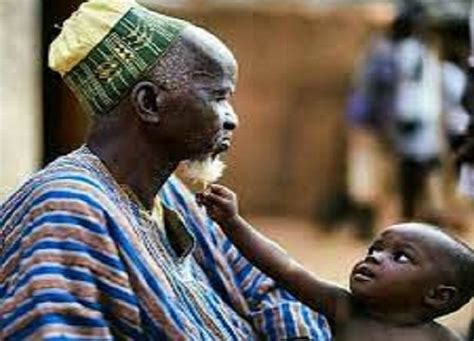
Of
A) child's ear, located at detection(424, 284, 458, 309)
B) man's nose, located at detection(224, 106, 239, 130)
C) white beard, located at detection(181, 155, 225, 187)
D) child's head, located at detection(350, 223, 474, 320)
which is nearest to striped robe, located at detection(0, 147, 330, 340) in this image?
white beard, located at detection(181, 155, 225, 187)

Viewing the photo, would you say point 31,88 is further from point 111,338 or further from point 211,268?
point 111,338

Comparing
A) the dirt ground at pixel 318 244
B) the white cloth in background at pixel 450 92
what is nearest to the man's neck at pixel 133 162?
the white cloth in background at pixel 450 92

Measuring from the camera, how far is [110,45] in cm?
412

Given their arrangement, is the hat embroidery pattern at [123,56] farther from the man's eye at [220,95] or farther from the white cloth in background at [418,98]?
the white cloth in background at [418,98]

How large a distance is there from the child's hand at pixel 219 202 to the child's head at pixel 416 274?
0.33 meters

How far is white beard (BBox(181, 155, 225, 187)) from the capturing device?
421cm

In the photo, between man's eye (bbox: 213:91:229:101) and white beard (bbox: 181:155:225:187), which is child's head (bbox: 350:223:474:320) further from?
man's eye (bbox: 213:91:229:101)

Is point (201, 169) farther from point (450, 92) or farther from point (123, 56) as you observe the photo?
point (450, 92)

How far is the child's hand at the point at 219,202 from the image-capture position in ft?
14.5

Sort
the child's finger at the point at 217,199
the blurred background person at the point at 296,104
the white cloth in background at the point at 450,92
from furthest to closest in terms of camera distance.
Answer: the blurred background person at the point at 296,104 < the white cloth in background at the point at 450,92 < the child's finger at the point at 217,199

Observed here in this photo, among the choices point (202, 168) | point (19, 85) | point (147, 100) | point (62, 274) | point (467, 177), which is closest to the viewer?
point (62, 274)

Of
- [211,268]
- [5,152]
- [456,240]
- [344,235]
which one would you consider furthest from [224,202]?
[344,235]

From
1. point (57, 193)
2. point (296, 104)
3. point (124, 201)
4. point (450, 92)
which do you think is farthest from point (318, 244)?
point (57, 193)

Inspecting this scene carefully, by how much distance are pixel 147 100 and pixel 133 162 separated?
15cm
